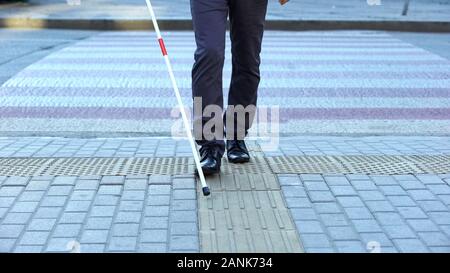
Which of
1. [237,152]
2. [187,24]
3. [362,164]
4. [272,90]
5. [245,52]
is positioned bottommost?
[187,24]

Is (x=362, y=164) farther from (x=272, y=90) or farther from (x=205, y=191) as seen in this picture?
(x=272, y=90)

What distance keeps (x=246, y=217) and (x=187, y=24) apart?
397 inches

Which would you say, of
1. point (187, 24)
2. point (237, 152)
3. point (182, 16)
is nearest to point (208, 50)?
point (237, 152)

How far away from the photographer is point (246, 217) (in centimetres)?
334

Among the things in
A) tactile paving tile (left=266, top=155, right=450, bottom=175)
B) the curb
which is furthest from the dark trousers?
the curb

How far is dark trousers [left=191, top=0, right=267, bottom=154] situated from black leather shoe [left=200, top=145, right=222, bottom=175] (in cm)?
4

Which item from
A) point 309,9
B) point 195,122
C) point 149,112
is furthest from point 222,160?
point 309,9

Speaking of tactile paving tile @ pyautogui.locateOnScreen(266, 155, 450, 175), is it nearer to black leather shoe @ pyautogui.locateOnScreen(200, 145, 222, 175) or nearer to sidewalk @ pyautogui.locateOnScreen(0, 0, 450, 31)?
black leather shoe @ pyautogui.locateOnScreen(200, 145, 222, 175)

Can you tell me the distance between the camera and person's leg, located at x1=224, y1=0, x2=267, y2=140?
3830 millimetres

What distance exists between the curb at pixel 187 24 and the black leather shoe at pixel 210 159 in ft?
30.7

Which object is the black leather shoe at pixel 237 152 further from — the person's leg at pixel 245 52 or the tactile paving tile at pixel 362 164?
the tactile paving tile at pixel 362 164

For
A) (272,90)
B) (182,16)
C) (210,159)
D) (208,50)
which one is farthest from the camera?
(182,16)
